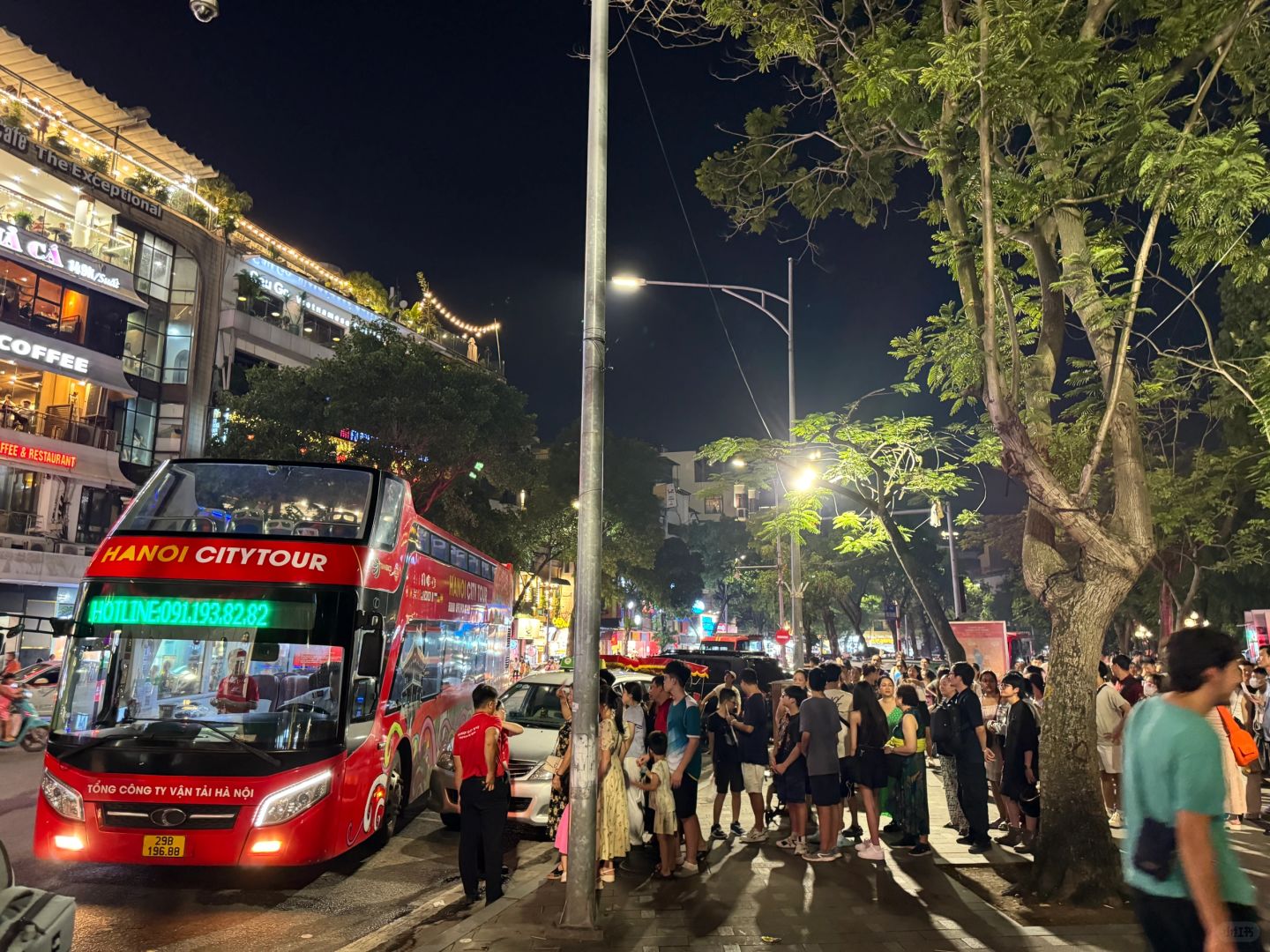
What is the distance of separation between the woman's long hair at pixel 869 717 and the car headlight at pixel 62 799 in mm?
6890

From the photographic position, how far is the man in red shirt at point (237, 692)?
698 centimetres

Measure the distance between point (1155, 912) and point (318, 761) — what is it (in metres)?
6.09

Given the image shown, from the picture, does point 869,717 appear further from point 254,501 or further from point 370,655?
point 254,501

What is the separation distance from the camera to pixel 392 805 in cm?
909

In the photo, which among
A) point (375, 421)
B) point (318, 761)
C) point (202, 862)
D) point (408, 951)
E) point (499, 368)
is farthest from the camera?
point (499, 368)

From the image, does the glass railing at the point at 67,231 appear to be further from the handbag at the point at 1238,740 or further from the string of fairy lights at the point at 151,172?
the handbag at the point at 1238,740

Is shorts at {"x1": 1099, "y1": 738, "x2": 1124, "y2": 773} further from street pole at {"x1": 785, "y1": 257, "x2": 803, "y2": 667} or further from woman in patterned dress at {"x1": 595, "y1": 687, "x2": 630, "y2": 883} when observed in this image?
street pole at {"x1": 785, "y1": 257, "x2": 803, "y2": 667}

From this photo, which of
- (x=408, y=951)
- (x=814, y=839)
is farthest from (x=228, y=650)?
(x=814, y=839)

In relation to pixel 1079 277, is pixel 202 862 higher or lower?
lower

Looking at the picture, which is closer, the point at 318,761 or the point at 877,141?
the point at 318,761

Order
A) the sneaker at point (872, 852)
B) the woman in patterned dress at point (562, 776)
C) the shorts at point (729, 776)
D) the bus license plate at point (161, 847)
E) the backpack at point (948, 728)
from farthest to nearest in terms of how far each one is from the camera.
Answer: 1. the shorts at point (729, 776)
2. the backpack at point (948, 728)
3. the sneaker at point (872, 852)
4. the woman in patterned dress at point (562, 776)
5. the bus license plate at point (161, 847)

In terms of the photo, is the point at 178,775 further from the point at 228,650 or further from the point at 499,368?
the point at 499,368

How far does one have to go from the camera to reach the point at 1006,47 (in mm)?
6691

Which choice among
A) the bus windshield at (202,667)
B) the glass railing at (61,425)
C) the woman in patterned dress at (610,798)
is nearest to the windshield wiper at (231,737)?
the bus windshield at (202,667)
